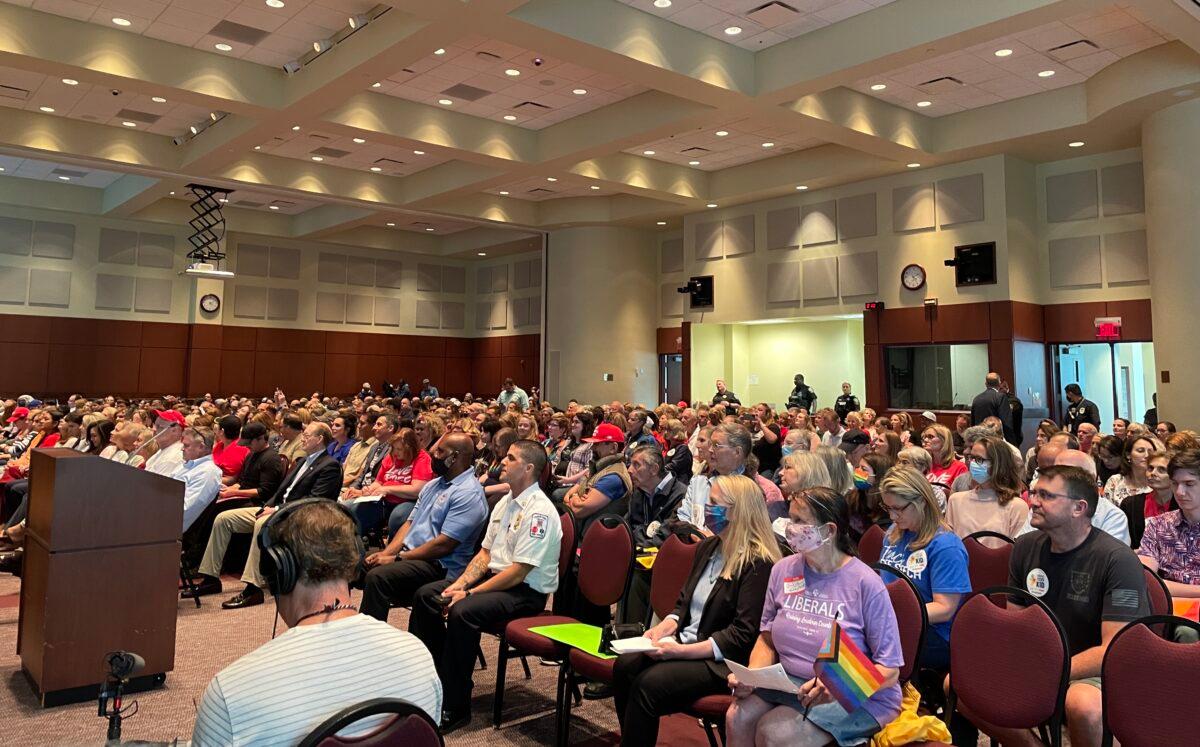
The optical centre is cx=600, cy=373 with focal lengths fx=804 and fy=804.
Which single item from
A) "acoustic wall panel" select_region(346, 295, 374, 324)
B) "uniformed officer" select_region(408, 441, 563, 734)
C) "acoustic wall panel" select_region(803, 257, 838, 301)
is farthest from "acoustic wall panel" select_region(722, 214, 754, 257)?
"uniformed officer" select_region(408, 441, 563, 734)

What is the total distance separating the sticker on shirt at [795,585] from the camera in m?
2.70

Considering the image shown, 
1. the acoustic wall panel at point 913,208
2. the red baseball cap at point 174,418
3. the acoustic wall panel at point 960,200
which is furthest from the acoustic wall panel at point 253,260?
the acoustic wall panel at point 960,200

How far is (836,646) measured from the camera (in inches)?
90.4

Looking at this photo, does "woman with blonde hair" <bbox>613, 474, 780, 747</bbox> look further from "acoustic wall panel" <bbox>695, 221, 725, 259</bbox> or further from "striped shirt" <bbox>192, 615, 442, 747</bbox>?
"acoustic wall panel" <bbox>695, 221, 725, 259</bbox>

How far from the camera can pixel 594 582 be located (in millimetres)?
3943

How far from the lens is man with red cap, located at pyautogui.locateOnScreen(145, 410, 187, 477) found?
618cm

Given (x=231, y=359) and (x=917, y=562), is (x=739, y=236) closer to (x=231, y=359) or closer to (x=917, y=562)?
(x=231, y=359)

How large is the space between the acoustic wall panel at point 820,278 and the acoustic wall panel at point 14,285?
16.4 meters

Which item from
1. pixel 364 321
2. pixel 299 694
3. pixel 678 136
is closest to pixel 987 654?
pixel 299 694

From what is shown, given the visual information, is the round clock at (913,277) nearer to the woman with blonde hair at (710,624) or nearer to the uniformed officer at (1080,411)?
the uniformed officer at (1080,411)

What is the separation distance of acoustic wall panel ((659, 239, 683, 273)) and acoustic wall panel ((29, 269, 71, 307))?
43.4ft

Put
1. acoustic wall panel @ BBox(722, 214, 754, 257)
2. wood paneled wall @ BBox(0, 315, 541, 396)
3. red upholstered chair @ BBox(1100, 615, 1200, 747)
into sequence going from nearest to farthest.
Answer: red upholstered chair @ BBox(1100, 615, 1200, 747) → acoustic wall panel @ BBox(722, 214, 754, 257) → wood paneled wall @ BBox(0, 315, 541, 396)

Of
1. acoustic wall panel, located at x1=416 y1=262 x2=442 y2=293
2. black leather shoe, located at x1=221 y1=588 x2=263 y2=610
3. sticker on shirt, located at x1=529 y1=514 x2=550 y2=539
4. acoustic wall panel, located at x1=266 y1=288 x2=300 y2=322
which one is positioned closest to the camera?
sticker on shirt, located at x1=529 y1=514 x2=550 y2=539

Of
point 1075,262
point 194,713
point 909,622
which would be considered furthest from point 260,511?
point 1075,262
